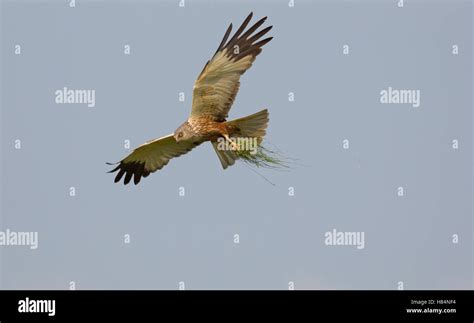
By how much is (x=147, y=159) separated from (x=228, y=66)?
106 inches

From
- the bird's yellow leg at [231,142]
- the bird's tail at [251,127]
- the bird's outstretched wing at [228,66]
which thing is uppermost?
the bird's outstretched wing at [228,66]

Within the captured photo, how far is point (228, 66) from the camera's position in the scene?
15484mm

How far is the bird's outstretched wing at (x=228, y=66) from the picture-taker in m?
15.4

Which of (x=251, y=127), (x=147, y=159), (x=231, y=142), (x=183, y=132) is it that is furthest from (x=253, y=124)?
(x=147, y=159)

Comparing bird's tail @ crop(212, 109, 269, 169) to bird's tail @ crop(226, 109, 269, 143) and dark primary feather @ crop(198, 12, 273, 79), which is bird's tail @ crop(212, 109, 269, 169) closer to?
bird's tail @ crop(226, 109, 269, 143)

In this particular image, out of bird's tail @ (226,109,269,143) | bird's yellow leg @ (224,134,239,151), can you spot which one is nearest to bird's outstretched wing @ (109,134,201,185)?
bird's yellow leg @ (224,134,239,151)

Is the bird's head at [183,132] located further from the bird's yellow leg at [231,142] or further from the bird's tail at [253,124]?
the bird's tail at [253,124]

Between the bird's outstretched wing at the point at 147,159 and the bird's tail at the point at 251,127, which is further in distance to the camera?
the bird's outstretched wing at the point at 147,159

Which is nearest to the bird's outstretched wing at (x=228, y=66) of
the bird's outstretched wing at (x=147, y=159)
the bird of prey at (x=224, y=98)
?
the bird of prey at (x=224, y=98)

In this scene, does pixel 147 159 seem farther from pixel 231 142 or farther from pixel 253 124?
pixel 253 124

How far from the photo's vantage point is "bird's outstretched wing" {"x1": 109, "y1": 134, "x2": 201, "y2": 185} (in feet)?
56.2

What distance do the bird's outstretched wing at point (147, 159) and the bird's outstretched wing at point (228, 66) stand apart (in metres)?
1.55

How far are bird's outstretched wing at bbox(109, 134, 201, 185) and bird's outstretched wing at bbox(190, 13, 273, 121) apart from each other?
5.09ft
